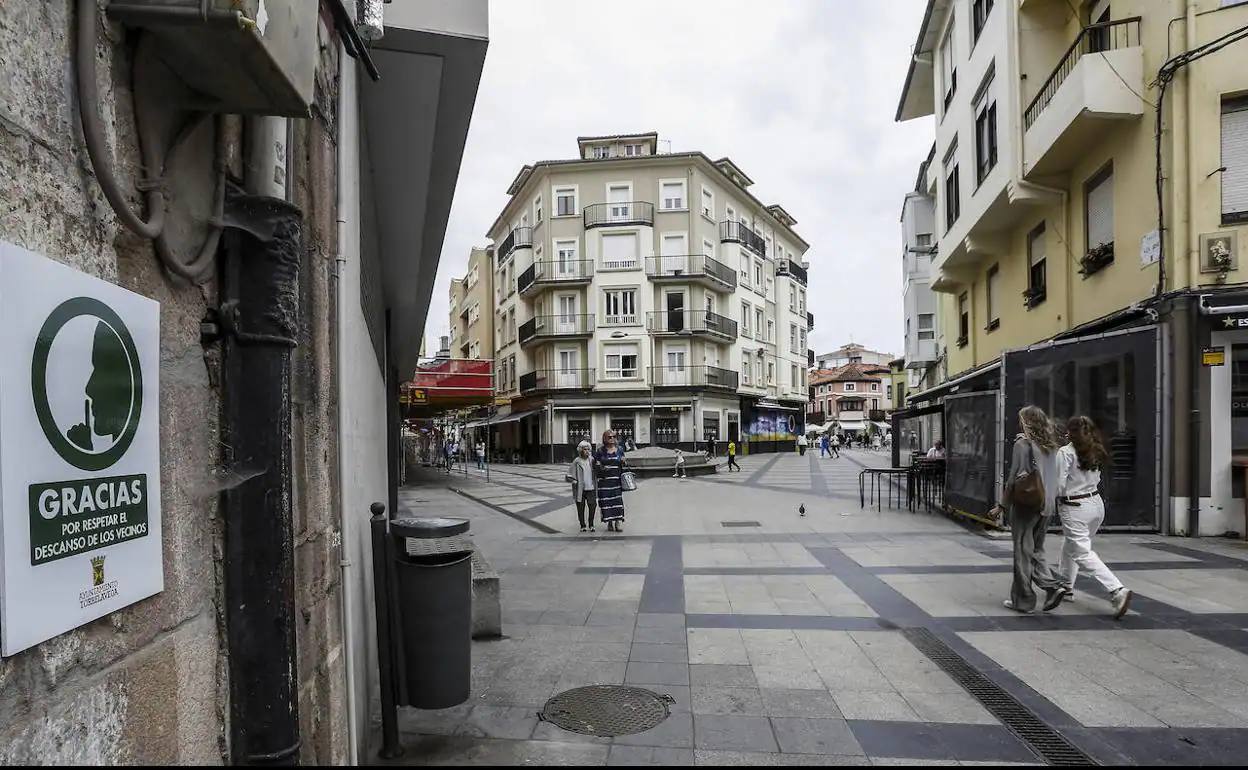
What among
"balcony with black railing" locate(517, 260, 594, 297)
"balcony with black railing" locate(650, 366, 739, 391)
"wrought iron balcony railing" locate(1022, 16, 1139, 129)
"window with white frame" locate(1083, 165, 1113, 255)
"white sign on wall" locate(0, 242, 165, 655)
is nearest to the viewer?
"white sign on wall" locate(0, 242, 165, 655)

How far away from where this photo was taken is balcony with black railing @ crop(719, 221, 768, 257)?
4600cm

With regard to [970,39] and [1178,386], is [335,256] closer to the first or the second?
[1178,386]

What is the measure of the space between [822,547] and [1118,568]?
3.47 metres

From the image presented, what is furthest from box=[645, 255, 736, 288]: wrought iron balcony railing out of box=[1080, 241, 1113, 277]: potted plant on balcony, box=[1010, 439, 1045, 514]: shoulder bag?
box=[1010, 439, 1045, 514]: shoulder bag

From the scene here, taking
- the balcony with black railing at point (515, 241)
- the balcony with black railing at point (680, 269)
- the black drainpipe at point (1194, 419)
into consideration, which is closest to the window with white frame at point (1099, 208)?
the black drainpipe at point (1194, 419)

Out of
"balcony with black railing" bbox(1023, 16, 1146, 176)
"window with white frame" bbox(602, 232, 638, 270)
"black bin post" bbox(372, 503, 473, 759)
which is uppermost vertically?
"window with white frame" bbox(602, 232, 638, 270)

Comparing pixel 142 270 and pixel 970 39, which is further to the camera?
pixel 970 39

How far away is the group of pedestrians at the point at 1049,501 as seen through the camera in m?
6.09

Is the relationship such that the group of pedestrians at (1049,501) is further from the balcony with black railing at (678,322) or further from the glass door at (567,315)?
the glass door at (567,315)

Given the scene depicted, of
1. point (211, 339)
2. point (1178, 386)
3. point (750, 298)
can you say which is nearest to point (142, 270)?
point (211, 339)

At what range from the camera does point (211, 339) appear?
209cm

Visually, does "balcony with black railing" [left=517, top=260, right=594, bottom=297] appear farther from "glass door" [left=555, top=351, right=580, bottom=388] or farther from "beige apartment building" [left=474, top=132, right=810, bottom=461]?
"glass door" [left=555, top=351, right=580, bottom=388]

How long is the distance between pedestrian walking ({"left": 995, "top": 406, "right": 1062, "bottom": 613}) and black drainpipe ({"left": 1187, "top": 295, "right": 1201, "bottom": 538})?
5.49m

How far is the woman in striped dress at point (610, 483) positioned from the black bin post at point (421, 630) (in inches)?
317
